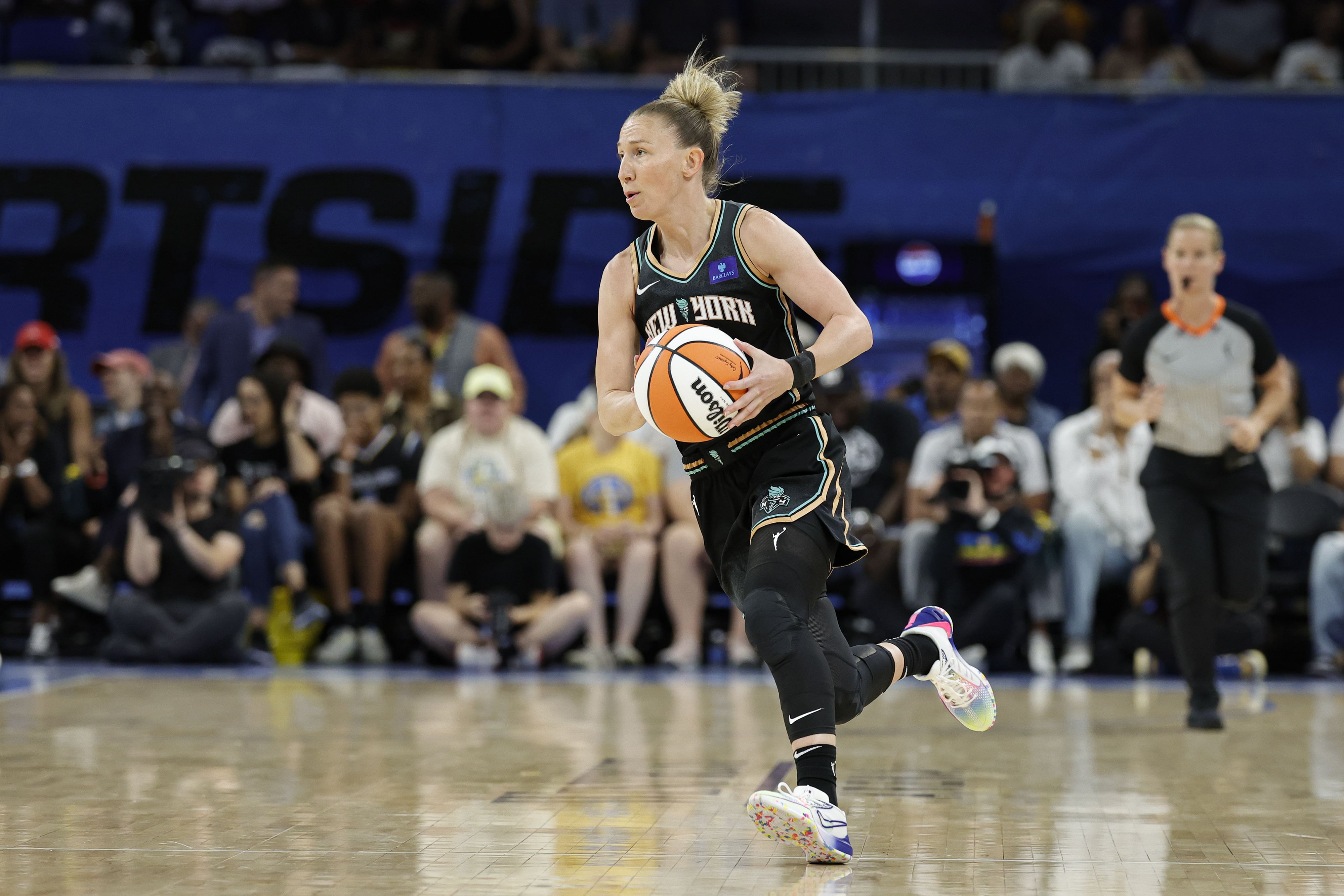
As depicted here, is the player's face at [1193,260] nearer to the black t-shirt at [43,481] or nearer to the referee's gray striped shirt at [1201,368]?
the referee's gray striped shirt at [1201,368]

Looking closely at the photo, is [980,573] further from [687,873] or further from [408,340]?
[687,873]

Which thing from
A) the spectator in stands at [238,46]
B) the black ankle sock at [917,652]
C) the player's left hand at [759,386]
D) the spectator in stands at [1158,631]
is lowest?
the spectator in stands at [1158,631]

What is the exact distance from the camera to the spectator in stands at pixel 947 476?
362 inches

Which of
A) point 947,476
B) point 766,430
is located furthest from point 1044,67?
point 766,430

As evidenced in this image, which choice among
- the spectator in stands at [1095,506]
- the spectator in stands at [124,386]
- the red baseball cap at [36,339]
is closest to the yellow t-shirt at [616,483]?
the spectator in stands at [1095,506]

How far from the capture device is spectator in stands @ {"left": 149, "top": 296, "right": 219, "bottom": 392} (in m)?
11.0

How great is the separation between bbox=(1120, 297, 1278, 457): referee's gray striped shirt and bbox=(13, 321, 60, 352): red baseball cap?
6.75 meters

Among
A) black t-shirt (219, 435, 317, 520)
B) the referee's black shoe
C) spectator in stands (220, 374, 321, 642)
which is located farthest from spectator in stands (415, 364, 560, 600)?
the referee's black shoe

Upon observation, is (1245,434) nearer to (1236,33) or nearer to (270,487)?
(270,487)

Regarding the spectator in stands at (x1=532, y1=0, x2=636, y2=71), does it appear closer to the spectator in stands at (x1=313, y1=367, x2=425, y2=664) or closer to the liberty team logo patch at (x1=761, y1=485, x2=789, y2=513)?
the spectator in stands at (x1=313, y1=367, x2=425, y2=664)

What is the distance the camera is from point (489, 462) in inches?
374

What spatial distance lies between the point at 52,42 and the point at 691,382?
34.2 feet

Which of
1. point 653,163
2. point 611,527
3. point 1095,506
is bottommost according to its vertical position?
point 611,527

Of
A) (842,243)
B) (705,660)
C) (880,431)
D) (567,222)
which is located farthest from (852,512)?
(567,222)
